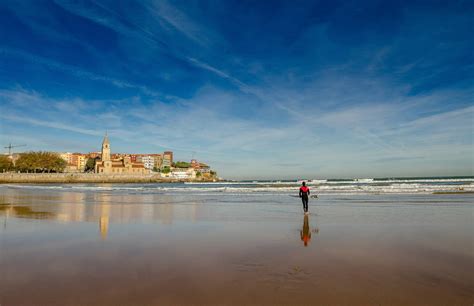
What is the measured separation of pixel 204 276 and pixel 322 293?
1.87 m

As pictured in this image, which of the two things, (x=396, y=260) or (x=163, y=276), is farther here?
(x=396, y=260)

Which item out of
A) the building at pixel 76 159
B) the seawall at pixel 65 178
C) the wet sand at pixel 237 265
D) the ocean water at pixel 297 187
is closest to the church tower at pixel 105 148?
the seawall at pixel 65 178

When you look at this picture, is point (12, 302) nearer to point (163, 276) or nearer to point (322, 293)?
point (163, 276)

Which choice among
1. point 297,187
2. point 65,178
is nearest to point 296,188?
point 297,187

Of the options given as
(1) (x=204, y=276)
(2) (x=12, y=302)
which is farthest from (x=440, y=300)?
(2) (x=12, y=302)

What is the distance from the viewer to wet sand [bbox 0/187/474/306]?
433 cm

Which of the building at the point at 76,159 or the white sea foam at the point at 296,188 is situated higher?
the building at the point at 76,159

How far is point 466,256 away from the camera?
647 cm

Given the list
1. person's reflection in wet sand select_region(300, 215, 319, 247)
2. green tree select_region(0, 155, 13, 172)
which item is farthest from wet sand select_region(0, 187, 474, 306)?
green tree select_region(0, 155, 13, 172)

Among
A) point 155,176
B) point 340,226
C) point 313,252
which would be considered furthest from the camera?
point 155,176

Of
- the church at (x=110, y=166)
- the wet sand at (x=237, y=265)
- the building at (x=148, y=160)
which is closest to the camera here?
the wet sand at (x=237, y=265)

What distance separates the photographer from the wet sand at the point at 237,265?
4328 millimetres

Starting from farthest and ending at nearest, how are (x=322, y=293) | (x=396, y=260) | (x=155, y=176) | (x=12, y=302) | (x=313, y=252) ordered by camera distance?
(x=155, y=176)
(x=313, y=252)
(x=396, y=260)
(x=322, y=293)
(x=12, y=302)

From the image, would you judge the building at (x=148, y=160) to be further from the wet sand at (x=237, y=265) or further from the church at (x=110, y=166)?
the wet sand at (x=237, y=265)
